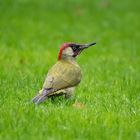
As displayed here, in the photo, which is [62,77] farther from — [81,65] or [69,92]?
[81,65]

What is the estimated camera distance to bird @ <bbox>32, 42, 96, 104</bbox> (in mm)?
8173

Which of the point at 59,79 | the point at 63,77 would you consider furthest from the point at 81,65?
the point at 59,79

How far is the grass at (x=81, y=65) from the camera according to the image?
700 cm

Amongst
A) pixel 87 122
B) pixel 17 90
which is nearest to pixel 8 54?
pixel 17 90

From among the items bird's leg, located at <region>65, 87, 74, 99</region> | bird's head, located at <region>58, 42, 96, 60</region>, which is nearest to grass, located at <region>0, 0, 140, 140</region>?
bird's leg, located at <region>65, 87, 74, 99</region>

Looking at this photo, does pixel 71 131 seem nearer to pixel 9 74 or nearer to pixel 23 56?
pixel 9 74

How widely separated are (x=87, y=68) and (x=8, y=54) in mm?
2014

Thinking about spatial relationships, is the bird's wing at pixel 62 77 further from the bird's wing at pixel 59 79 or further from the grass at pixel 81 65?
the grass at pixel 81 65

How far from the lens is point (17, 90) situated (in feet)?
30.3

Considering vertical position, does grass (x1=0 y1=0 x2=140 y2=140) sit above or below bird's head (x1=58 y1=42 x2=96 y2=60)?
below

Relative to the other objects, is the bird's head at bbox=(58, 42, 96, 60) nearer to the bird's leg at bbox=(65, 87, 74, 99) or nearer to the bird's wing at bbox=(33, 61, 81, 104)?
the bird's wing at bbox=(33, 61, 81, 104)

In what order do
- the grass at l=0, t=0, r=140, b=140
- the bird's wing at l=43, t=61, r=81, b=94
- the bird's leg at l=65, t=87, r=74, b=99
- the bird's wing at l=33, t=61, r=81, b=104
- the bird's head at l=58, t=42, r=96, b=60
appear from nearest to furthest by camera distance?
the grass at l=0, t=0, r=140, b=140, the bird's wing at l=33, t=61, r=81, b=104, the bird's wing at l=43, t=61, r=81, b=94, the bird's leg at l=65, t=87, r=74, b=99, the bird's head at l=58, t=42, r=96, b=60

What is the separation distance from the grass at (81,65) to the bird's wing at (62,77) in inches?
9.8

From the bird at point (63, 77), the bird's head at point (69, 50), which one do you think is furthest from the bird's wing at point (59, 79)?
the bird's head at point (69, 50)
